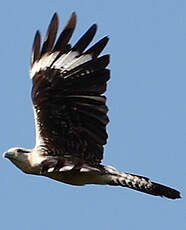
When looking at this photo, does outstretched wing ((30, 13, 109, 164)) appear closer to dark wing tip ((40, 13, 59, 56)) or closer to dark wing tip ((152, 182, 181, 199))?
dark wing tip ((40, 13, 59, 56))

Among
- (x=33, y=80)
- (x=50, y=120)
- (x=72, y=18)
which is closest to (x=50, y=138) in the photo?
(x=50, y=120)

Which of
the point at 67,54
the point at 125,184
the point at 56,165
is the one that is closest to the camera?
the point at 56,165

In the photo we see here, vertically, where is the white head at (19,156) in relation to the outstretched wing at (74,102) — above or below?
below

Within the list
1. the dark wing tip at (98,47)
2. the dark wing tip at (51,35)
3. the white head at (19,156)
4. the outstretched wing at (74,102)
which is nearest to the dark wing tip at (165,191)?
the outstretched wing at (74,102)

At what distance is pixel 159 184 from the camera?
10.2m

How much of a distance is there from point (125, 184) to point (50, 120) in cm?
134

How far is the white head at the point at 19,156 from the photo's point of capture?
33.8 feet

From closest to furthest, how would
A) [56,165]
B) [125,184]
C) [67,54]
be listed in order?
[56,165], [125,184], [67,54]

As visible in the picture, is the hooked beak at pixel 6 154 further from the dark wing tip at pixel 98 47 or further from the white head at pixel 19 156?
the dark wing tip at pixel 98 47

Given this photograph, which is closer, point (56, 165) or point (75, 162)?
point (56, 165)

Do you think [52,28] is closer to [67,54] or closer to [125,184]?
[67,54]

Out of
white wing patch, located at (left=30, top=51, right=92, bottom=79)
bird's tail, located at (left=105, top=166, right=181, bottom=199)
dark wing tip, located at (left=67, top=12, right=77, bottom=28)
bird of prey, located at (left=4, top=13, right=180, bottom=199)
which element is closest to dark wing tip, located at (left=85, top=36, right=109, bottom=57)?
bird of prey, located at (left=4, top=13, right=180, bottom=199)

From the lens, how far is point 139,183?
10.0 m

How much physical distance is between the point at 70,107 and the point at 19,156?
36.3 inches
